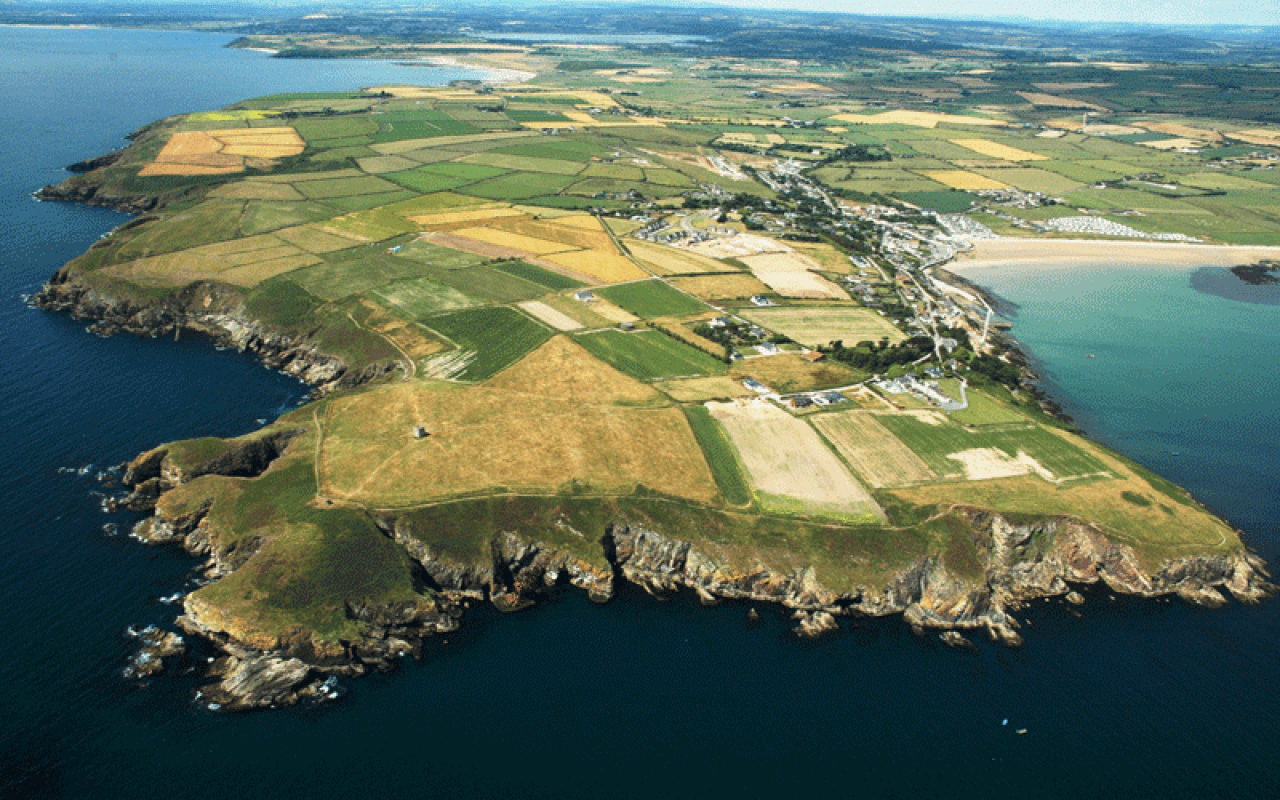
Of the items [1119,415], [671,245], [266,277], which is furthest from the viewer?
[671,245]

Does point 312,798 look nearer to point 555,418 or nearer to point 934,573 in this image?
point 555,418

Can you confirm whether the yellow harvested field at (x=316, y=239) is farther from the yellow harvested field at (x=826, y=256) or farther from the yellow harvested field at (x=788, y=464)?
the yellow harvested field at (x=826, y=256)

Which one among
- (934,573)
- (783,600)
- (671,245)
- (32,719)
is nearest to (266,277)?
(671,245)

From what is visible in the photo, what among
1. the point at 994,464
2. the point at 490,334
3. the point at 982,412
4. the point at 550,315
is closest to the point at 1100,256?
the point at 982,412

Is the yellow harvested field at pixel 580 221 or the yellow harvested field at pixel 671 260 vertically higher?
the yellow harvested field at pixel 580 221

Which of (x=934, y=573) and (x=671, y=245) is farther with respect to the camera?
(x=671, y=245)

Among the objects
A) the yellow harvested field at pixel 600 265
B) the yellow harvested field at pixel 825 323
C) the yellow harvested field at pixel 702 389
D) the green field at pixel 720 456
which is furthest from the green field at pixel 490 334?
the yellow harvested field at pixel 825 323

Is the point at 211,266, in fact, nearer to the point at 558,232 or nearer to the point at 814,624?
the point at 558,232
